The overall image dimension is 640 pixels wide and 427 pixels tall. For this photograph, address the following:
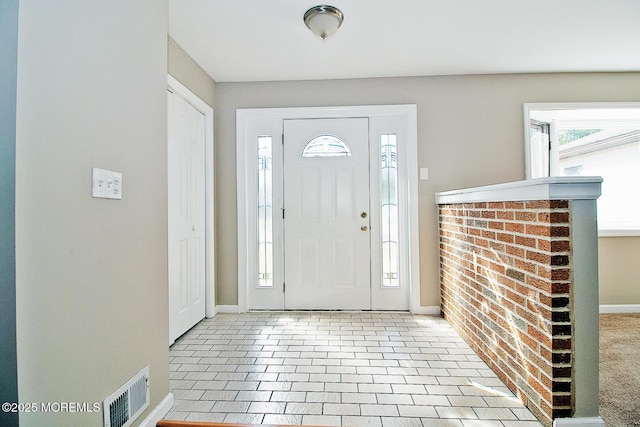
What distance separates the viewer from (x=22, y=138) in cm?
92

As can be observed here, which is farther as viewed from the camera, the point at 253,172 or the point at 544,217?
the point at 253,172

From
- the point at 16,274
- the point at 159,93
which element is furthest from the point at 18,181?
the point at 159,93

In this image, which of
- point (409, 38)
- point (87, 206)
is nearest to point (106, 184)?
point (87, 206)

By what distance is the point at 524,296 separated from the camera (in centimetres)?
164

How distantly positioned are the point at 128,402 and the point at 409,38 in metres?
2.81

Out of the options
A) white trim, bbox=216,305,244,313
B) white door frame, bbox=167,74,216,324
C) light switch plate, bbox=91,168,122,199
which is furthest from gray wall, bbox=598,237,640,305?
light switch plate, bbox=91,168,122,199

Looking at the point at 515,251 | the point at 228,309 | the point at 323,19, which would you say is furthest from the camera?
the point at 228,309

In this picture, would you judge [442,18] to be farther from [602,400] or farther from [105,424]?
[105,424]

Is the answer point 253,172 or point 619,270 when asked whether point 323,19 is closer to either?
point 253,172

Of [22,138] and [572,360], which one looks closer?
[22,138]

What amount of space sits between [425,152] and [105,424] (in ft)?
9.77

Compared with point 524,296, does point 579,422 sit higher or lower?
lower

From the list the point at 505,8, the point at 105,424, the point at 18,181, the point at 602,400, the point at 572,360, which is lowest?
the point at 602,400

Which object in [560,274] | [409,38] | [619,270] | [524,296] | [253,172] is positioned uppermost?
[409,38]
